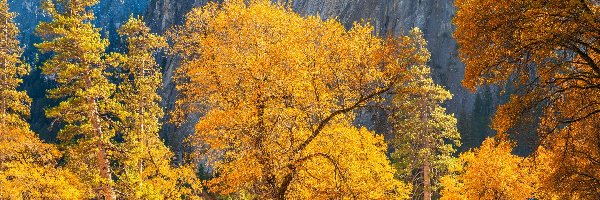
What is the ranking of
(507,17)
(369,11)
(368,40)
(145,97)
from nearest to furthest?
(507,17) → (368,40) → (145,97) → (369,11)

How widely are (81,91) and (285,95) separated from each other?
9844 mm

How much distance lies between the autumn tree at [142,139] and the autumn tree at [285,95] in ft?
16.1

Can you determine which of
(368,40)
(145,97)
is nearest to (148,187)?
(145,97)

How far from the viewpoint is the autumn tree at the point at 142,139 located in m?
20.6

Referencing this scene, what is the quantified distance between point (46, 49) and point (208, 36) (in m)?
7.78

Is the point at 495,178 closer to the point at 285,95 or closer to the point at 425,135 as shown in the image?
the point at 425,135

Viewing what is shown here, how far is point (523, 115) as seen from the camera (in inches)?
418

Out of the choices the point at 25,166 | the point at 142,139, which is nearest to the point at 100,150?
the point at 142,139

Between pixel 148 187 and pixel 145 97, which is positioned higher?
pixel 145 97

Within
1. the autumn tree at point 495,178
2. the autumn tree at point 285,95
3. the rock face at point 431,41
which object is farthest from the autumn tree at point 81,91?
the rock face at point 431,41

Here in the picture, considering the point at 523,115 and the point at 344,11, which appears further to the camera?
the point at 344,11

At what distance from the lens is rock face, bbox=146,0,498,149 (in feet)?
275

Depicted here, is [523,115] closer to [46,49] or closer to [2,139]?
[46,49]

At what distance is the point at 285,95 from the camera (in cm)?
1413
